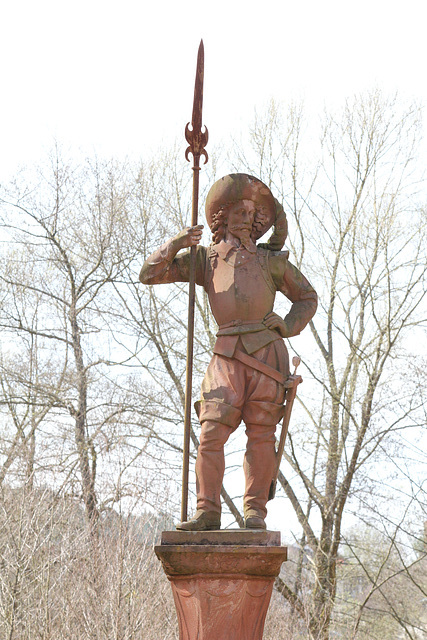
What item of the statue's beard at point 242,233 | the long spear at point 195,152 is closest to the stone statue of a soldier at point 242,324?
the statue's beard at point 242,233

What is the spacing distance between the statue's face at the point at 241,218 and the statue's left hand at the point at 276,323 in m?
0.55

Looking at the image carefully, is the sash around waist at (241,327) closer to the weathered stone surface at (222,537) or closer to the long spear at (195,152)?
the long spear at (195,152)

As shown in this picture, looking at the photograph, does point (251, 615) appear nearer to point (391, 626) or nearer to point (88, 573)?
point (88, 573)

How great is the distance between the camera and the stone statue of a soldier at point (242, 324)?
17.7 feet

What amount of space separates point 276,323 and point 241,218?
0.72m

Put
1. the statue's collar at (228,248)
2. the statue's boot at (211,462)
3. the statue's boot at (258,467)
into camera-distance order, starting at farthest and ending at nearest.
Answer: the statue's collar at (228,248)
the statue's boot at (258,467)
the statue's boot at (211,462)

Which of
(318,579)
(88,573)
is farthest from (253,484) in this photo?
(318,579)

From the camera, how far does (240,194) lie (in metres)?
5.80

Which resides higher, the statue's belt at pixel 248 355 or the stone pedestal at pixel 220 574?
the statue's belt at pixel 248 355

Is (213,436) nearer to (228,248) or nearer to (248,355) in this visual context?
(248,355)

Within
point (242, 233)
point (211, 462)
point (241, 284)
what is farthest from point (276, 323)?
point (211, 462)


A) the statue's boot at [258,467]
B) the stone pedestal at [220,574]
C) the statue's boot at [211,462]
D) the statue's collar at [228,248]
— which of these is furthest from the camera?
the statue's collar at [228,248]

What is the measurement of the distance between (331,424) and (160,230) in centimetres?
536

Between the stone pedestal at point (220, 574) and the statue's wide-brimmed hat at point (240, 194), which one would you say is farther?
the statue's wide-brimmed hat at point (240, 194)
